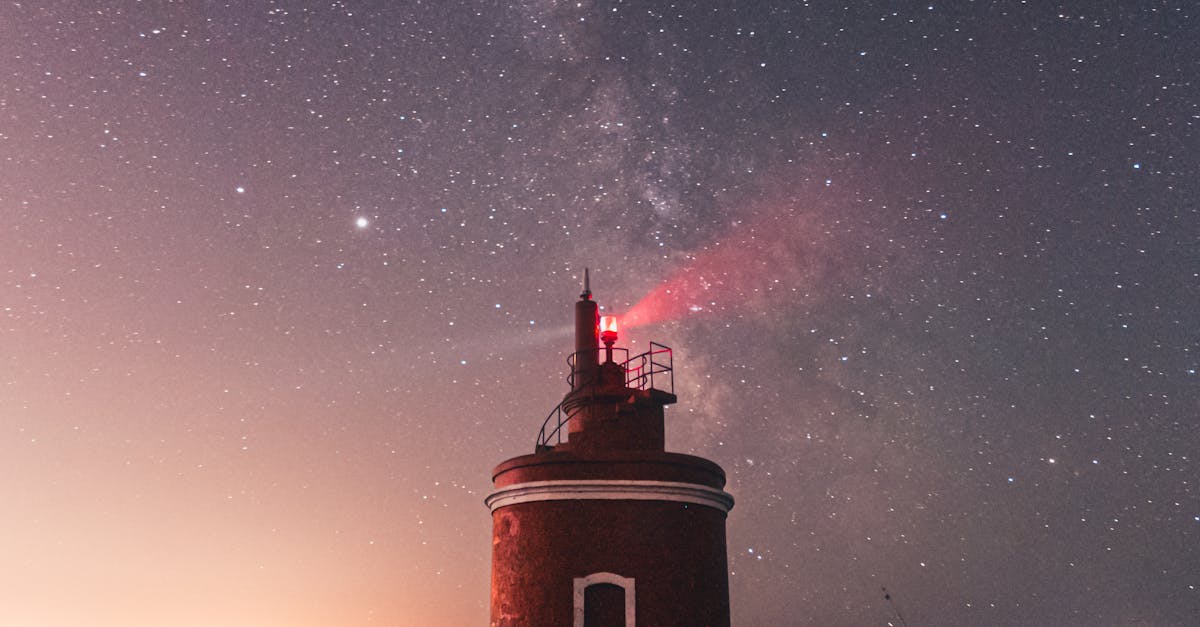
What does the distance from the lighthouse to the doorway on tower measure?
0.02 metres

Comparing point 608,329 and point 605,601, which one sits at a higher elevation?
point 608,329

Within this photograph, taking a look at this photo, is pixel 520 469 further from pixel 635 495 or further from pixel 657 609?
pixel 657 609

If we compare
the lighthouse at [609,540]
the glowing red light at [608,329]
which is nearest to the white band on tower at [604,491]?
the lighthouse at [609,540]

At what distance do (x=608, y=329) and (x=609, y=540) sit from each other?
14.0ft

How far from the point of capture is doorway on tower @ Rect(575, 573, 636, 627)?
1351 centimetres

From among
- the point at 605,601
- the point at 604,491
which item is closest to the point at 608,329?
the point at 604,491

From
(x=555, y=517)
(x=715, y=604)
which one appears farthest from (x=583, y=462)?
(x=715, y=604)

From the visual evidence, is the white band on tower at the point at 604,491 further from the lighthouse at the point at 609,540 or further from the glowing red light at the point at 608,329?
the glowing red light at the point at 608,329

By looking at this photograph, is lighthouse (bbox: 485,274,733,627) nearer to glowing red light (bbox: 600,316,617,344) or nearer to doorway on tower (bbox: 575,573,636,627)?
doorway on tower (bbox: 575,573,636,627)

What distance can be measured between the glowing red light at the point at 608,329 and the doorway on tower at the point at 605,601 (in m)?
4.61

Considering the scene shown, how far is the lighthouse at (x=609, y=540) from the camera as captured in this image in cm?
1361

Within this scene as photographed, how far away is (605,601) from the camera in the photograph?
535 inches

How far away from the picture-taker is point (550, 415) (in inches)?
650

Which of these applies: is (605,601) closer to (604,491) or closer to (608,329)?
(604,491)
